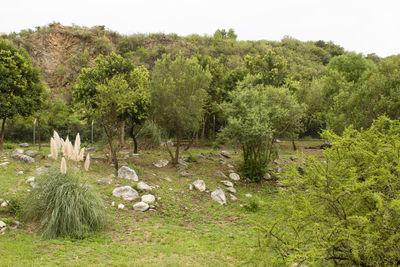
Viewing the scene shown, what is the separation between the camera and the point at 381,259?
3.08 metres

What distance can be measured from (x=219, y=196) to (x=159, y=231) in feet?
11.7

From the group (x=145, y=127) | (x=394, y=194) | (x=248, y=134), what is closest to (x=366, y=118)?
(x=248, y=134)

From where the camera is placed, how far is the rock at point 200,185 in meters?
10.2

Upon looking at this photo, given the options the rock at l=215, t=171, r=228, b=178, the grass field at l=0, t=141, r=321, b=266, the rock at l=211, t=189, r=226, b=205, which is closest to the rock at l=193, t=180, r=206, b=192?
the grass field at l=0, t=141, r=321, b=266

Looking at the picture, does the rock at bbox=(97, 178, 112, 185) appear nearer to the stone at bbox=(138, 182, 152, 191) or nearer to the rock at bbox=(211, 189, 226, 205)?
A: the stone at bbox=(138, 182, 152, 191)

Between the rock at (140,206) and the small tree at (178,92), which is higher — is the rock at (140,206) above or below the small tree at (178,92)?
below

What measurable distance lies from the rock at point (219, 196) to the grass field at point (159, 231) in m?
0.20

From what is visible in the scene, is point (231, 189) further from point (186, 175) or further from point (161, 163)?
point (161, 163)

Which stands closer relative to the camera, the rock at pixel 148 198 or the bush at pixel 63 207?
the bush at pixel 63 207

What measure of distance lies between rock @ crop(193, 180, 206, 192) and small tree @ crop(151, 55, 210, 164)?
2.69 metres

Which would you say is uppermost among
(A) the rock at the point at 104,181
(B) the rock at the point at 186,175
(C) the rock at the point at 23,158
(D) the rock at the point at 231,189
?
(C) the rock at the point at 23,158

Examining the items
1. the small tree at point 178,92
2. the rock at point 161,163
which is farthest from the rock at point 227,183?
the rock at point 161,163

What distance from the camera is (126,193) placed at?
8531mm

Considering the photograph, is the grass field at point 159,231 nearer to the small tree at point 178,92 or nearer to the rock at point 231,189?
the rock at point 231,189
